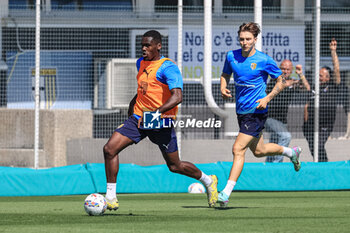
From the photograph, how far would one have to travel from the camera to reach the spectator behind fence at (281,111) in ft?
45.8

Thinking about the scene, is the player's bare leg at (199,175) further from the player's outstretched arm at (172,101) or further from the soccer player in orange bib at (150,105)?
the player's outstretched arm at (172,101)

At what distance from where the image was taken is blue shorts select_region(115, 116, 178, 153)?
8781 mm

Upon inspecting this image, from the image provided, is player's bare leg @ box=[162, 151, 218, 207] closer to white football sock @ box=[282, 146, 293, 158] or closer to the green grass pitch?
the green grass pitch

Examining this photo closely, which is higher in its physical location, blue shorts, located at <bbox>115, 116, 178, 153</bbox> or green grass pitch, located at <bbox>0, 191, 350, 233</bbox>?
blue shorts, located at <bbox>115, 116, 178, 153</bbox>

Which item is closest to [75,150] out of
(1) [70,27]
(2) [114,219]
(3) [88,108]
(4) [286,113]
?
(3) [88,108]

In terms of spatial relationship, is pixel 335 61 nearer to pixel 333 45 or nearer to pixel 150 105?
pixel 333 45

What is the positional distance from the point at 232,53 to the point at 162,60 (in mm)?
1099

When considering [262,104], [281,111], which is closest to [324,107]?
[281,111]

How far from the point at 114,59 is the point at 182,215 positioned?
6379 mm

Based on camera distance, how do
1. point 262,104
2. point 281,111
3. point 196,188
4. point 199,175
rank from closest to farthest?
point 262,104
point 199,175
point 196,188
point 281,111

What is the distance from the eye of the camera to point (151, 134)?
8.88m

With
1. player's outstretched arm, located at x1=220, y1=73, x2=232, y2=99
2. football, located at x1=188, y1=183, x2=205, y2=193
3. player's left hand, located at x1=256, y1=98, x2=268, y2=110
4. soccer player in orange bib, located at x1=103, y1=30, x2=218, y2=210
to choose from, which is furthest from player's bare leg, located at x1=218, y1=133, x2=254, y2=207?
football, located at x1=188, y1=183, x2=205, y2=193

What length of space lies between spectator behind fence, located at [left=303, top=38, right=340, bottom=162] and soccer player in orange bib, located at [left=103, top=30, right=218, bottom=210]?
5655 millimetres

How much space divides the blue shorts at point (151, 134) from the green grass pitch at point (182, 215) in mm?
736
